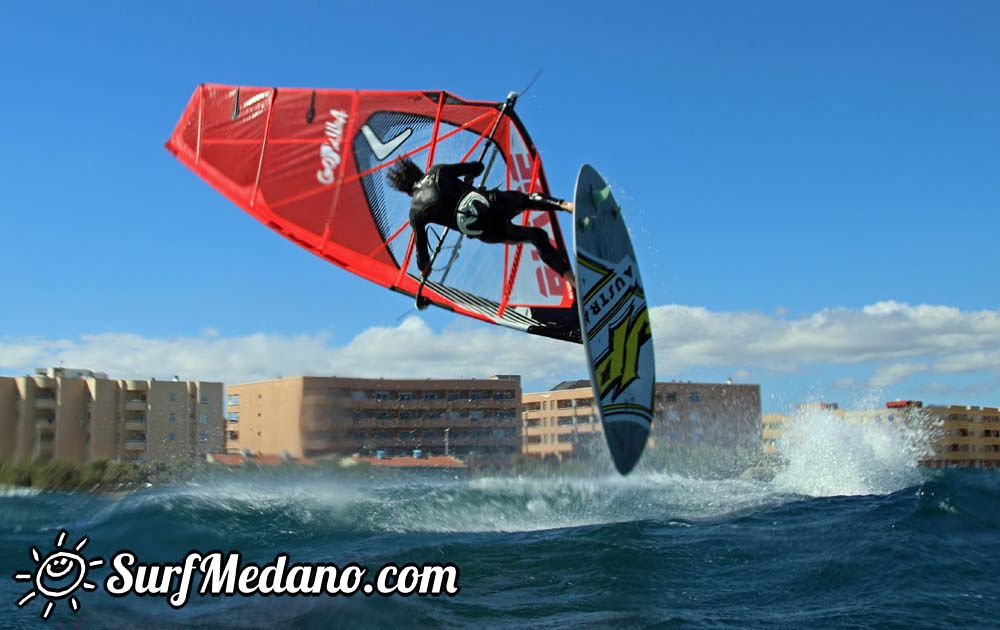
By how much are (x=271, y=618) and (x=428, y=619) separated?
2.13 ft

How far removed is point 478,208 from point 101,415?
30650mm

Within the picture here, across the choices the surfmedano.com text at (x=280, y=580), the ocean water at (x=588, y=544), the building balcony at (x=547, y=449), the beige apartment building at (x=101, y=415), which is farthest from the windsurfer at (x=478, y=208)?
the beige apartment building at (x=101, y=415)

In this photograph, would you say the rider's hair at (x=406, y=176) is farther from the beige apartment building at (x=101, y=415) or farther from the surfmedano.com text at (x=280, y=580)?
the beige apartment building at (x=101, y=415)

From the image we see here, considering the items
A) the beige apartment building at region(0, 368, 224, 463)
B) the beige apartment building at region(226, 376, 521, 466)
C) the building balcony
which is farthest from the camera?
the beige apartment building at region(0, 368, 224, 463)

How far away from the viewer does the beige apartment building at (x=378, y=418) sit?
7.77 meters

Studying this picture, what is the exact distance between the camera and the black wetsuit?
17.0 ft

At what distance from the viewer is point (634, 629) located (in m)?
3.25

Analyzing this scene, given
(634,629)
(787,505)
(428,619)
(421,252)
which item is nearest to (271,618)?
(428,619)

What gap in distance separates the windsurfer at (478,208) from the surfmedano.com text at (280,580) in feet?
6.45

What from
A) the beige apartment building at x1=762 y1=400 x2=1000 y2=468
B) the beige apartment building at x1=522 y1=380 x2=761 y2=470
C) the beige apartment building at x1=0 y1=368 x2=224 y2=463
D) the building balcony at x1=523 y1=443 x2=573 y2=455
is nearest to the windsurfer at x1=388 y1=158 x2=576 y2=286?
the beige apartment building at x1=522 y1=380 x2=761 y2=470

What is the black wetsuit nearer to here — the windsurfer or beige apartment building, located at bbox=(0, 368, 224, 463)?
the windsurfer

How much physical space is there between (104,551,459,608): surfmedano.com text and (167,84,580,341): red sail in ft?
9.50

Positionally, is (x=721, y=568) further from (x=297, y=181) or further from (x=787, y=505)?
(x=297, y=181)

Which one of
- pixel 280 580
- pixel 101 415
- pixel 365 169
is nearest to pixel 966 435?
pixel 101 415
